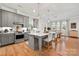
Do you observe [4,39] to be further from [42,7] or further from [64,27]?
[64,27]

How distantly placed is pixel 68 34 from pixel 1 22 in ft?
25.2

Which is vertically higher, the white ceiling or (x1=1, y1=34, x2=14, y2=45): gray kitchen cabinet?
the white ceiling

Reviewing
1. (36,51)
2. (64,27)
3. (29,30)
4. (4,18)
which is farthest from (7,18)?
(64,27)

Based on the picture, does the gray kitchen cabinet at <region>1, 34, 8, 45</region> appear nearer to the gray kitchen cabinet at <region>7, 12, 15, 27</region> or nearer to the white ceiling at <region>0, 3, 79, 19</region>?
the gray kitchen cabinet at <region>7, 12, 15, 27</region>

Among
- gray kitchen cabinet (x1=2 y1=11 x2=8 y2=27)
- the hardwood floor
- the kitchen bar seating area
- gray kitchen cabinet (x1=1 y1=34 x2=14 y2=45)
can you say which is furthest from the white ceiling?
the hardwood floor

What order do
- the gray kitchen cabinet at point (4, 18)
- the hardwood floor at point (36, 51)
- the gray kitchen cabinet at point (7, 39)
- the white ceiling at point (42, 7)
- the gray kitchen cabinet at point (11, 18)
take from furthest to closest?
the gray kitchen cabinet at point (11, 18), the gray kitchen cabinet at point (4, 18), the gray kitchen cabinet at point (7, 39), the white ceiling at point (42, 7), the hardwood floor at point (36, 51)

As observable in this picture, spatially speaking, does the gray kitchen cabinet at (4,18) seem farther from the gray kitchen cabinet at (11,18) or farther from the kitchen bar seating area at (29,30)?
the gray kitchen cabinet at (11,18)

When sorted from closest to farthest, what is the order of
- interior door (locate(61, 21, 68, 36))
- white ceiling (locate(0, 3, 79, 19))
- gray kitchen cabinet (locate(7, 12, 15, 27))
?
white ceiling (locate(0, 3, 79, 19)) → gray kitchen cabinet (locate(7, 12, 15, 27)) → interior door (locate(61, 21, 68, 36))

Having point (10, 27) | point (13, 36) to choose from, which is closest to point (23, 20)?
point (10, 27)

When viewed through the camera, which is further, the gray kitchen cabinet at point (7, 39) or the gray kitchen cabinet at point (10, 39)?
the gray kitchen cabinet at point (10, 39)

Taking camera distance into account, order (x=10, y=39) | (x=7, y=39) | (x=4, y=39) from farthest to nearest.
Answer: (x=10, y=39) < (x=7, y=39) < (x=4, y=39)

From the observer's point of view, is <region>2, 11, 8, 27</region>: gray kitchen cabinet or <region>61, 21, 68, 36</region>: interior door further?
<region>61, 21, 68, 36</region>: interior door

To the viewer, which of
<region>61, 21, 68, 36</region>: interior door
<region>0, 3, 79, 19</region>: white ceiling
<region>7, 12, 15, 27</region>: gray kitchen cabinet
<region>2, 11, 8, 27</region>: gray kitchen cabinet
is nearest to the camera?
<region>0, 3, 79, 19</region>: white ceiling

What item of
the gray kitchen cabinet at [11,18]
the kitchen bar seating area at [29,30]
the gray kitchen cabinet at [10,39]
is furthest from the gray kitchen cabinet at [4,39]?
the gray kitchen cabinet at [11,18]
